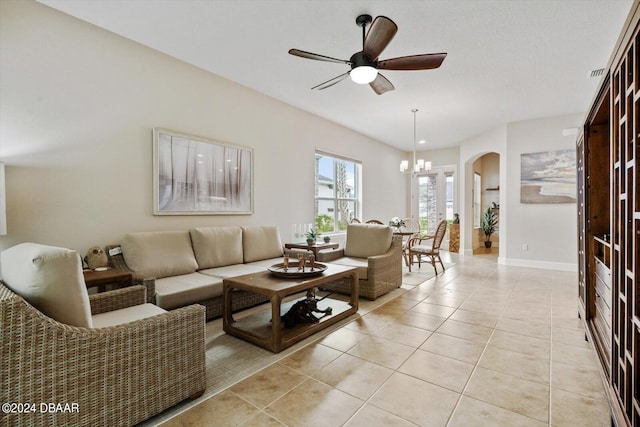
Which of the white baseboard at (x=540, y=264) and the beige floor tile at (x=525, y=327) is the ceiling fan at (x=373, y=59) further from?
the white baseboard at (x=540, y=264)

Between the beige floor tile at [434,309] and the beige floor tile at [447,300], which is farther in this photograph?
the beige floor tile at [447,300]

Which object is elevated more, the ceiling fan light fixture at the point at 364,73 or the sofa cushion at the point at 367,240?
the ceiling fan light fixture at the point at 364,73

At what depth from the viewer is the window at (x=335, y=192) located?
5.82 metres

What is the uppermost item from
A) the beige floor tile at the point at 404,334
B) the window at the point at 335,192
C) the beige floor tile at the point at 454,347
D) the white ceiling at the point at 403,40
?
the white ceiling at the point at 403,40

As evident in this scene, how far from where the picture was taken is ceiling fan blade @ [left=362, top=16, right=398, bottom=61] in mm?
2066

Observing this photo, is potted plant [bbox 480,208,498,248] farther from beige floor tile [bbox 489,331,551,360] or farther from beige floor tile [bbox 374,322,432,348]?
beige floor tile [bbox 374,322,432,348]

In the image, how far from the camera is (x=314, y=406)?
5.59ft

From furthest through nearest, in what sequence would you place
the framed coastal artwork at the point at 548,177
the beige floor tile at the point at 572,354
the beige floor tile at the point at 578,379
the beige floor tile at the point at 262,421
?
1. the framed coastal artwork at the point at 548,177
2. the beige floor tile at the point at 572,354
3. the beige floor tile at the point at 578,379
4. the beige floor tile at the point at 262,421

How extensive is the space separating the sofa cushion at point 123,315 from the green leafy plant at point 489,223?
339 inches

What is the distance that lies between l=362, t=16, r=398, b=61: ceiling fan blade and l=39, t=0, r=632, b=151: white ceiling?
430mm

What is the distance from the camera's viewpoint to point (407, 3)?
97.9 inches

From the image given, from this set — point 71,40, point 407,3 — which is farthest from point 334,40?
point 71,40

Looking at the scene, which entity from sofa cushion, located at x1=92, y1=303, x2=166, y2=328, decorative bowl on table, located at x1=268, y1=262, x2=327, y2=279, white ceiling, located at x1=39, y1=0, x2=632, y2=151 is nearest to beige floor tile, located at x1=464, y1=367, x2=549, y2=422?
decorative bowl on table, located at x1=268, y1=262, x2=327, y2=279

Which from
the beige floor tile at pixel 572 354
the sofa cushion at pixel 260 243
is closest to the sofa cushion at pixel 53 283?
the sofa cushion at pixel 260 243
